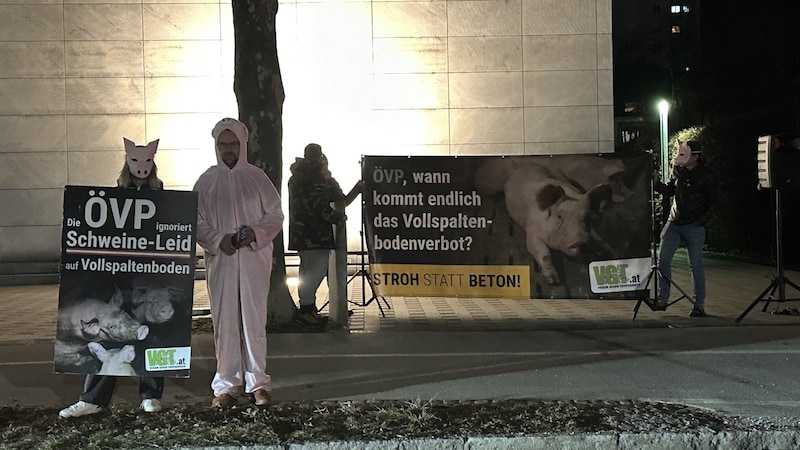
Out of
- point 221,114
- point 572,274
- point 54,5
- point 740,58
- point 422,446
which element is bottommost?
point 422,446

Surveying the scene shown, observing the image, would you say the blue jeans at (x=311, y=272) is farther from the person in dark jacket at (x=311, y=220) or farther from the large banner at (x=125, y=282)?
the large banner at (x=125, y=282)

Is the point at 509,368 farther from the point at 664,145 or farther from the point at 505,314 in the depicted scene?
the point at 664,145

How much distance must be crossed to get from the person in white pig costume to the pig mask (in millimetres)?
363

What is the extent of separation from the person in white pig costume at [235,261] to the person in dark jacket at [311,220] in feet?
9.75

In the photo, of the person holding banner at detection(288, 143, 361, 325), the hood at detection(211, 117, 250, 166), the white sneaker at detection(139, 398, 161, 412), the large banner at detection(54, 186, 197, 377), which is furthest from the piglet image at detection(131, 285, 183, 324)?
the person holding banner at detection(288, 143, 361, 325)

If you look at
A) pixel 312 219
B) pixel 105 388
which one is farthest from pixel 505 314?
pixel 105 388

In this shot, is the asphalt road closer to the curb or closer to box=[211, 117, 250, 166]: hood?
the curb

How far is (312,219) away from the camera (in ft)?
28.9

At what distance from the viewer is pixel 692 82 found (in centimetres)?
3142

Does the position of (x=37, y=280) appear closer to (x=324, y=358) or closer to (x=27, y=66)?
(x=27, y=66)

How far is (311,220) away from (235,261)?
3.12m

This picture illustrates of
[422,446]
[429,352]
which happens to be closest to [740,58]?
[429,352]

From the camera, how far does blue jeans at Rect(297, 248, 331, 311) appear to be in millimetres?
8883

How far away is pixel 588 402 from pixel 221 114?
10.1m
